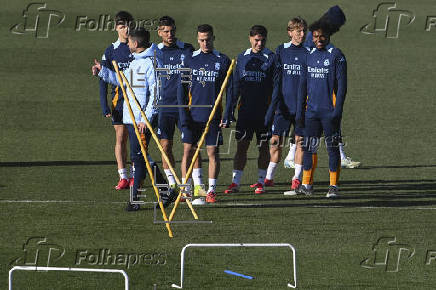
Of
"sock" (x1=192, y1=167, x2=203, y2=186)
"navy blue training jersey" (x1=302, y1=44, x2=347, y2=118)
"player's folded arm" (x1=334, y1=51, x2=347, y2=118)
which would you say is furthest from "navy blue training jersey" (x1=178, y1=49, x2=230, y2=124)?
"player's folded arm" (x1=334, y1=51, x2=347, y2=118)

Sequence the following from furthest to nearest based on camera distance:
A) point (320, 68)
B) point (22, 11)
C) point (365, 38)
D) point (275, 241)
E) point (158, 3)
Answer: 1. point (158, 3)
2. point (22, 11)
3. point (365, 38)
4. point (320, 68)
5. point (275, 241)

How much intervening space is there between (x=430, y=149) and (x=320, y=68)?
5875 mm

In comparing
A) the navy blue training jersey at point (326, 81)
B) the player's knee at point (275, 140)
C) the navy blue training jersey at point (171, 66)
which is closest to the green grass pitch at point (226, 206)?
the player's knee at point (275, 140)

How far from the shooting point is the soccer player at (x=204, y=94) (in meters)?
17.2

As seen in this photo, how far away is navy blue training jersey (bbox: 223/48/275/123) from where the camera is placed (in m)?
Result: 17.9

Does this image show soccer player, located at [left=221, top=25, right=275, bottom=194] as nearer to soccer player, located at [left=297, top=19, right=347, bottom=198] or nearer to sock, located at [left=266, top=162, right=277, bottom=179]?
sock, located at [left=266, top=162, right=277, bottom=179]

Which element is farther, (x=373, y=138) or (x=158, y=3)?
(x=158, y=3)

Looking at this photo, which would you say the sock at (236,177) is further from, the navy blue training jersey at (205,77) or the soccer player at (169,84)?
the navy blue training jersey at (205,77)

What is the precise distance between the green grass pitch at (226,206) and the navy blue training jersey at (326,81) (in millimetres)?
1350

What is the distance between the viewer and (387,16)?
147 ft

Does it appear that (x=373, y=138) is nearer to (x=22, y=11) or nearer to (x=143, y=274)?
(x=143, y=274)

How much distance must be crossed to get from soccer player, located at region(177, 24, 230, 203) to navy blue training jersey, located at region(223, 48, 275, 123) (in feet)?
1.73

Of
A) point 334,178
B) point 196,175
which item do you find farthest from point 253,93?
point 334,178

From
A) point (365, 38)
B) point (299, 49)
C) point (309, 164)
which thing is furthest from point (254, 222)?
point (365, 38)
